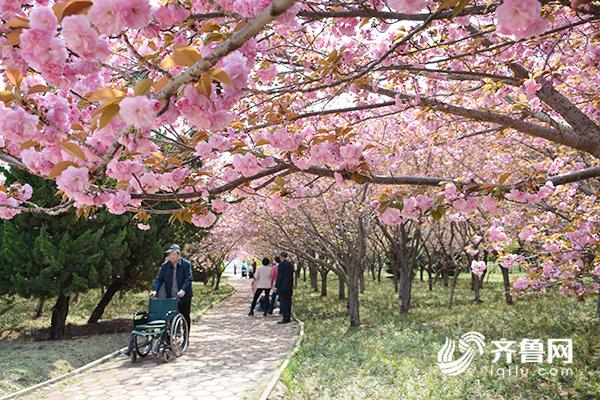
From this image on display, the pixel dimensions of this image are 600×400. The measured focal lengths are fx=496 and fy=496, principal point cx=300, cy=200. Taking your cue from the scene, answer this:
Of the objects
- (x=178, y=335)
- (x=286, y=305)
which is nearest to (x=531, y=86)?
(x=178, y=335)

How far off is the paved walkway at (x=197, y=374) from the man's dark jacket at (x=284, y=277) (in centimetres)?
157

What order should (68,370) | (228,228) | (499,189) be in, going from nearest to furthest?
(499,189) → (68,370) → (228,228)

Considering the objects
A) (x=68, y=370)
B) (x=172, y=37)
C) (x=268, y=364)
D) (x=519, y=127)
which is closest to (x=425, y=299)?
(x=268, y=364)

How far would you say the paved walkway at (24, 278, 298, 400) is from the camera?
17.1 ft

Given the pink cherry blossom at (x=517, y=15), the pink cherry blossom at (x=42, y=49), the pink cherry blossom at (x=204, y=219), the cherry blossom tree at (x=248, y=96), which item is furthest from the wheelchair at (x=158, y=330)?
the pink cherry blossom at (x=517, y=15)

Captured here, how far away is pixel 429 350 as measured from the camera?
713 cm

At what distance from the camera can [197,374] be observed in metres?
6.10

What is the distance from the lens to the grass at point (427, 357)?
5164 mm

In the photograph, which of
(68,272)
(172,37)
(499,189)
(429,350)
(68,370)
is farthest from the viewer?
(68,272)

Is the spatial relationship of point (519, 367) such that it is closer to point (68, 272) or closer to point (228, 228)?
point (68, 272)

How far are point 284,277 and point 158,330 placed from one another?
472cm

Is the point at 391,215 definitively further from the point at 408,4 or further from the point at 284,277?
the point at 284,277

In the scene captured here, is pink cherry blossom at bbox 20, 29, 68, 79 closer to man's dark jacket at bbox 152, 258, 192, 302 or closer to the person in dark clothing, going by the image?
man's dark jacket at bbox 152, 258, 192, 302

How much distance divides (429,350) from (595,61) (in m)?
4.55
